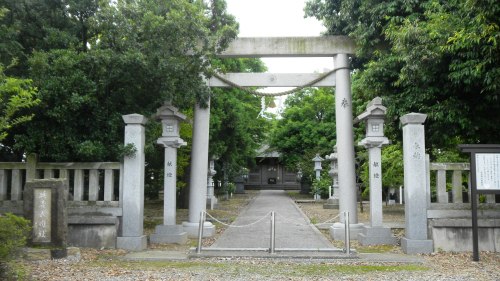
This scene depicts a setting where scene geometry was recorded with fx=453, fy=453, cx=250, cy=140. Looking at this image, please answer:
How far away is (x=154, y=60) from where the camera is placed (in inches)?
399

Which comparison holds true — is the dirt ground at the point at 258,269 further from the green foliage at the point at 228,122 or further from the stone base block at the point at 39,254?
the green foliage at the point at 228,122

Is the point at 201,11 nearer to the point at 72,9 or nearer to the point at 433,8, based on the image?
the point at 72,9

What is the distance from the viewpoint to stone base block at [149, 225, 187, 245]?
10.9 m

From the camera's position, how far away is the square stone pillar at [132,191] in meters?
9.88

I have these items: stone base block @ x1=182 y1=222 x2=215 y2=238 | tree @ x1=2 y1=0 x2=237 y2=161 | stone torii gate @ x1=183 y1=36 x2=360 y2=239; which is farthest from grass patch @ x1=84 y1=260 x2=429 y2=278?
stone torii gate @ x1=183 y1=36 x2=360 y2=239

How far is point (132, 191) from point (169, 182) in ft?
4.76

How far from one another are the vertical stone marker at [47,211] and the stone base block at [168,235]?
2.99 m

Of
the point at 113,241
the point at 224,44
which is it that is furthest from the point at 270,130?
the point at 113,241

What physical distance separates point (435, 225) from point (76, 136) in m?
7.89

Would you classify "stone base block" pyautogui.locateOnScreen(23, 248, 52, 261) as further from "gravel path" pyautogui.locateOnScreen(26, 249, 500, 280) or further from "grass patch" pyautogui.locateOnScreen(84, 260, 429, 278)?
"grass patch" pyautogui.locateOnScreen(84, 260, 429, 278)

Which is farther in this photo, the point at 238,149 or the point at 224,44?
the point at 238,149

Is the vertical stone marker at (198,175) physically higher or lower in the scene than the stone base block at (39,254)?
higher

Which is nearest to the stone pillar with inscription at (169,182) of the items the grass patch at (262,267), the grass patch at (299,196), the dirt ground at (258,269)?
the dirt ground at (258,269)

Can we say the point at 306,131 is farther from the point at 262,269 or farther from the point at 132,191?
the point at 262,269
